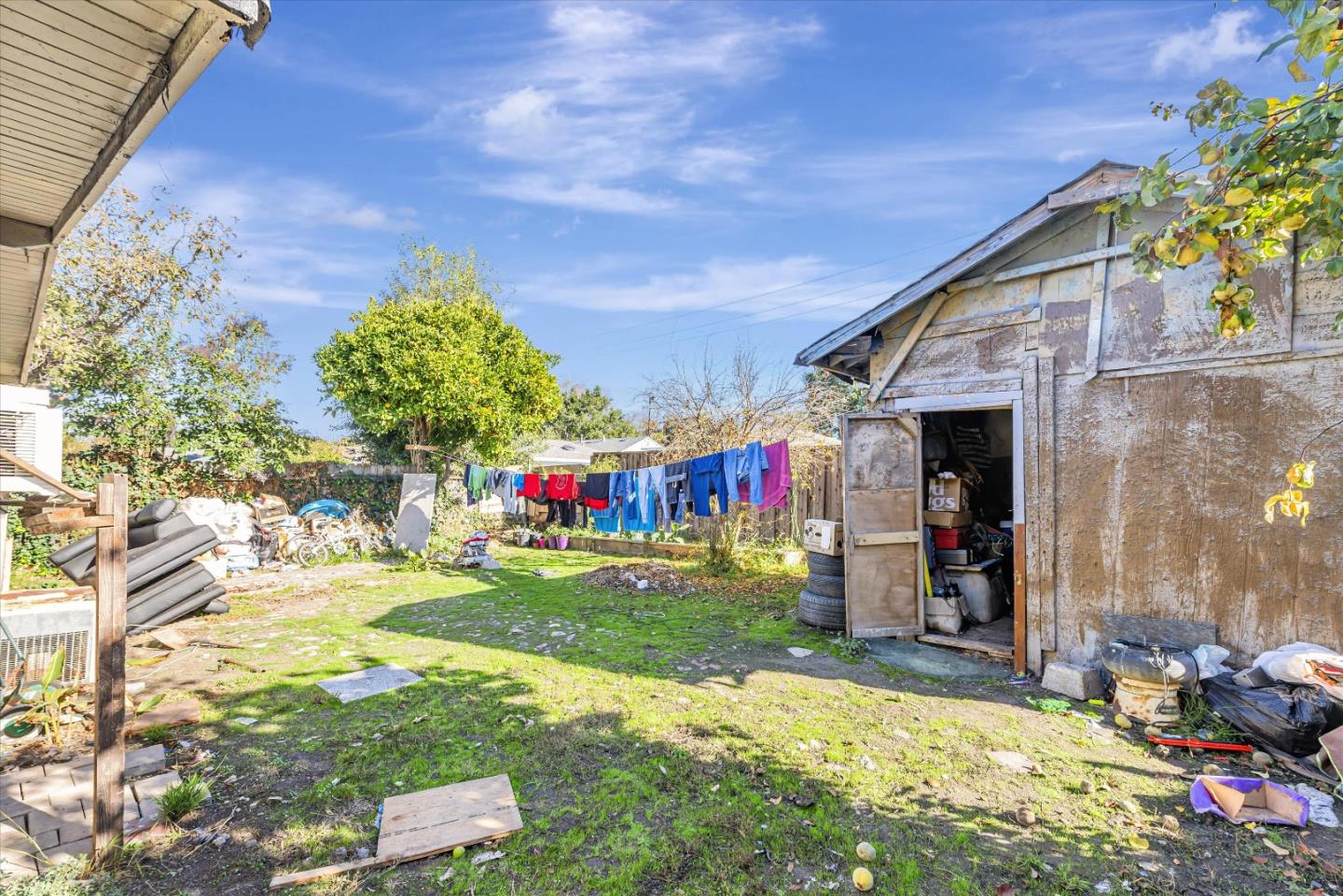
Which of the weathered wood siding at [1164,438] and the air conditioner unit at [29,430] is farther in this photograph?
the air conditioner unit at [29,430]

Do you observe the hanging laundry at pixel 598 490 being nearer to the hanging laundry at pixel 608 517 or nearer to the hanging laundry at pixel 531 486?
the hanging laundry at pixel 608 517

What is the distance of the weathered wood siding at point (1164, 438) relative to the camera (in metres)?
4.02

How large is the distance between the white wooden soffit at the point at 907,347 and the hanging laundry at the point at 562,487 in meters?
5.63

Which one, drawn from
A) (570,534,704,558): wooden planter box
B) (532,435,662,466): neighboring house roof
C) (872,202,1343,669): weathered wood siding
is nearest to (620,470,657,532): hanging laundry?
(570,534,704,558): wooden planter box

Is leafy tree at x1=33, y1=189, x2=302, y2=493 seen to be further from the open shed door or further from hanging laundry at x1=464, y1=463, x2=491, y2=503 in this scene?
the open shed door

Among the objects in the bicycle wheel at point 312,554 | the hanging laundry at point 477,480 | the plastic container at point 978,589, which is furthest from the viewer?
the hanging laundry at point 477,480

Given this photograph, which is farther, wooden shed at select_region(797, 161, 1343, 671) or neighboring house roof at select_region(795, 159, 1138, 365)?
neighboring house roof at select_region(795, 159, 1138, 365)

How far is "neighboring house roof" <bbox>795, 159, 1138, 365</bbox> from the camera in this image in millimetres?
4734

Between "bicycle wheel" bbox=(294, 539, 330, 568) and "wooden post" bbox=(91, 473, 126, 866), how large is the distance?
9055mm

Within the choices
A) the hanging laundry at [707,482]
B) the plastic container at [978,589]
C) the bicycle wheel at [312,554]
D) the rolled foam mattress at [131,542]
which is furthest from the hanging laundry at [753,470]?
the bicycle wheel at [312,554]

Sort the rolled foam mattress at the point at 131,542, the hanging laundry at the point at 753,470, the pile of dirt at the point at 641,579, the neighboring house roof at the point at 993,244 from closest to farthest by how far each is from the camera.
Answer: the neighboring house roof at the point at 993,244
the rolled foam mattress at the point at 131,542
the hanging laundry at the point at 753,470
the pile of dirt at the point at 641,579

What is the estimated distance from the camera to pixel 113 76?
5.93 feet

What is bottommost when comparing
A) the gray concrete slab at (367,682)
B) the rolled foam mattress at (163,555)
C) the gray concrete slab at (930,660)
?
the gray concrete slab at (930,660)

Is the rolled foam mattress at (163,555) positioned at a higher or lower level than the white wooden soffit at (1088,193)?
lower
